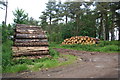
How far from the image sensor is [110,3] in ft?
58.1

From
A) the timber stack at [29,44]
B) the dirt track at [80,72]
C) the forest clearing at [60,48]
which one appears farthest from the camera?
the timber stack at [29,44]

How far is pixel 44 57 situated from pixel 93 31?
17.9 m

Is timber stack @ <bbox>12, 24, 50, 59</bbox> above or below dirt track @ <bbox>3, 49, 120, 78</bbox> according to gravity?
above

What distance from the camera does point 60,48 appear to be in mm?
14359

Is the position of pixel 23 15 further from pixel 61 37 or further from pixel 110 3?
pixel 110 3

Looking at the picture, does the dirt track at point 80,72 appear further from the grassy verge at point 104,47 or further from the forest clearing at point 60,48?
the grassy verge at point 104,47

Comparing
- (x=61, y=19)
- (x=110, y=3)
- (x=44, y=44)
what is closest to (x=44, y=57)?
(x=44, y=44)

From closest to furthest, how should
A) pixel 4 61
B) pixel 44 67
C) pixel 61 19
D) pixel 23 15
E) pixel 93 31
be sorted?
pixel 44 67 → pixel 4 61 → pixel 23 15 → pixel 93 31 → pixel 61 19

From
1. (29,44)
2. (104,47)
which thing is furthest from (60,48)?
(29,44)

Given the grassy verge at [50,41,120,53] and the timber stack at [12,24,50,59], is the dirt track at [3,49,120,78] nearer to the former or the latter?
the timber stack at [12,24,50,59]

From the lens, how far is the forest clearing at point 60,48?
4480mm

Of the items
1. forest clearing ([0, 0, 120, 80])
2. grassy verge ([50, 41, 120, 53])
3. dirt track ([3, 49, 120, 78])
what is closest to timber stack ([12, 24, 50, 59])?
forest clearing ([0, 0, 120, 80])

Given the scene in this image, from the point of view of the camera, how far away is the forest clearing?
448cm

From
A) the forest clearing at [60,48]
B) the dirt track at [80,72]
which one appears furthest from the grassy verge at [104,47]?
the dirt track at [80,72]
